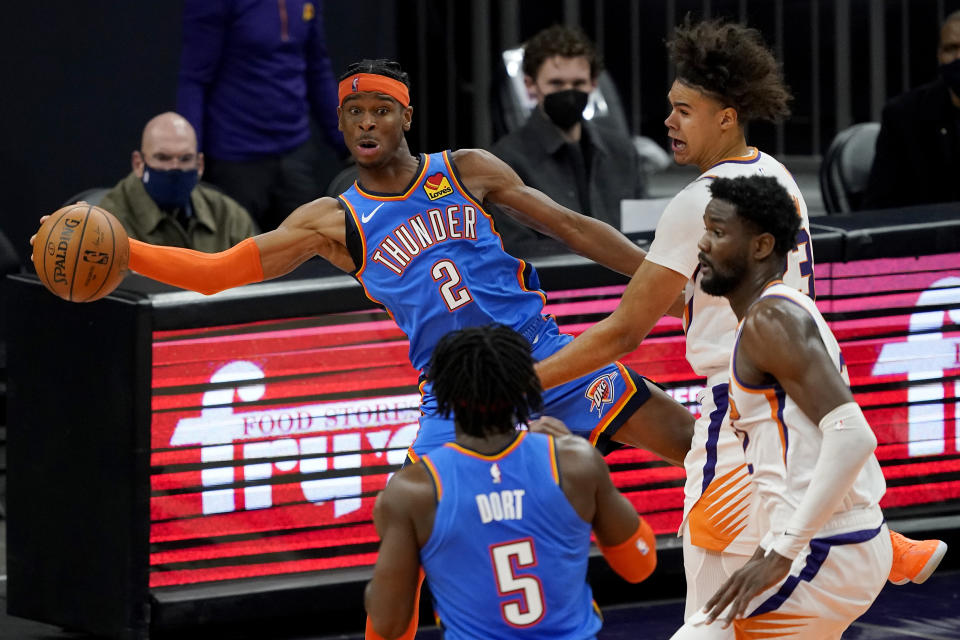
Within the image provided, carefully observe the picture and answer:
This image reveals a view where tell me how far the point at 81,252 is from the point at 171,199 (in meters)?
2.58

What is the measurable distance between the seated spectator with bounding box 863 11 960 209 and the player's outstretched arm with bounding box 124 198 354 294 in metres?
3.82

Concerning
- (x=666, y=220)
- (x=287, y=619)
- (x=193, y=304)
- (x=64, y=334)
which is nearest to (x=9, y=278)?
(x=64, y=334)

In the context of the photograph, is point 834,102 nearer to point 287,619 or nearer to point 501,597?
point 287,619

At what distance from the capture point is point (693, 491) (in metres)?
4.16

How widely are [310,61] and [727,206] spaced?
519cm

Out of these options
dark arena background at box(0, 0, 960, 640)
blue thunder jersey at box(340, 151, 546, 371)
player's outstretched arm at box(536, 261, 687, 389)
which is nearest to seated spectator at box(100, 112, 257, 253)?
dark arena background at box(0, 0, 960, 640)

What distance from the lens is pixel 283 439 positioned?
5742 mm

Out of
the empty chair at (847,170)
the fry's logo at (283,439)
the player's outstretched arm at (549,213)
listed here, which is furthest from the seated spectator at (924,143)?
the player's outstretched arm at (549,213)

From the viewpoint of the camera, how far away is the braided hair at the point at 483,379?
10.9 ft

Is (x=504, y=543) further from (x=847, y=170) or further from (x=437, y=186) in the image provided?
(x=847, y=170)

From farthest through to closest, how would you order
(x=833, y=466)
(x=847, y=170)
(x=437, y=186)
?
(x=847, y=170) → (x=437, y=186) → (x=833, y=466)

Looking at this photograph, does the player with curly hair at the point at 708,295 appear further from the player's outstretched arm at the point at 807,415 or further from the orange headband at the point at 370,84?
the orange headband at the point at 370,84

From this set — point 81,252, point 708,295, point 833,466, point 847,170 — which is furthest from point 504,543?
point 847,170

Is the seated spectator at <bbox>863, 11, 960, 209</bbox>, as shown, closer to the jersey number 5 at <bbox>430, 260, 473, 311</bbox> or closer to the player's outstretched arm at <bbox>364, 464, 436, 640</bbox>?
the jersey number 5 at <bbox>430, 260, 473, 311</bbox>
